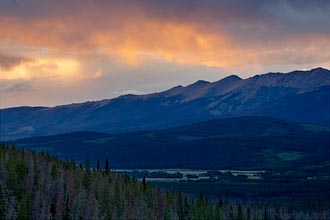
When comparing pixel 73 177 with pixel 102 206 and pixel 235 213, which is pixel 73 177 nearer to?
pixel 102 206

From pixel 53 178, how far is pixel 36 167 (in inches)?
196

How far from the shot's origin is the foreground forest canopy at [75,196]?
137875 mm

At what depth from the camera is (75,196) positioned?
151500 millimetres

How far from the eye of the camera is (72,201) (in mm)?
148625

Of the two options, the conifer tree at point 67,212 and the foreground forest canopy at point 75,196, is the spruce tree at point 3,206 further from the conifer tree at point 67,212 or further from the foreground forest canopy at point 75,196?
the conifer tree at point 67,212

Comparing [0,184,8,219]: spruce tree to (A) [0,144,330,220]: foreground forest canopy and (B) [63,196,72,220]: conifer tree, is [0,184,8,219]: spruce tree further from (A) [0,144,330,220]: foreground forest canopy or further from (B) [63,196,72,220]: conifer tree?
(B) [63,196,72,220]: conifer tree

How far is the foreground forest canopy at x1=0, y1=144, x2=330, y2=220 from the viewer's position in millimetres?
137875

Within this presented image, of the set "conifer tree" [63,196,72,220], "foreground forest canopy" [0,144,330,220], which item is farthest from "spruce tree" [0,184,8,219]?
"conifer tree" [63,196,72,220]

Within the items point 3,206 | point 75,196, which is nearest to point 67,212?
point 75,196

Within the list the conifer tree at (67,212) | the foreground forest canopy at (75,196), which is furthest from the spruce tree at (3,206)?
the conifer tree at (67,212)

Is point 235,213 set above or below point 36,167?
below

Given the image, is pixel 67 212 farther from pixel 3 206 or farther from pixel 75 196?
pixel 3 206

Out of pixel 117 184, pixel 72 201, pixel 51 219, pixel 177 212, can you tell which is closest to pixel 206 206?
pixel 177 212

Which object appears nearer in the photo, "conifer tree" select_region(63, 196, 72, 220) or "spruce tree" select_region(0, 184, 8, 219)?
"spruce tree" select_region(0, 184, 8, 219)
